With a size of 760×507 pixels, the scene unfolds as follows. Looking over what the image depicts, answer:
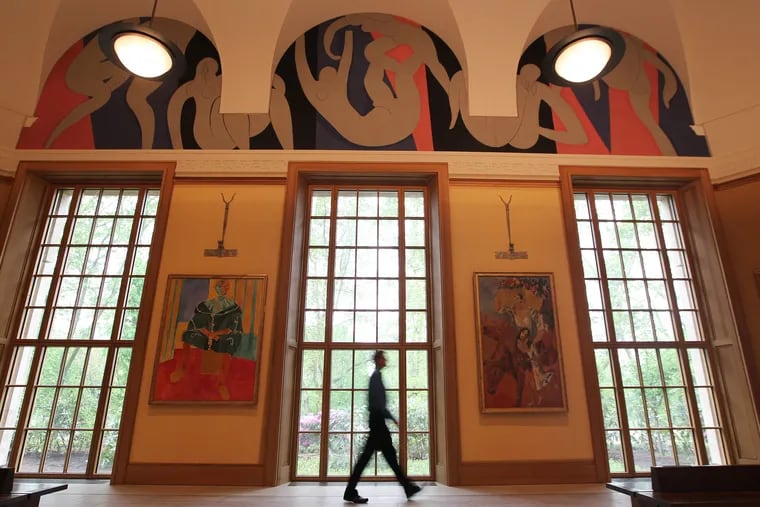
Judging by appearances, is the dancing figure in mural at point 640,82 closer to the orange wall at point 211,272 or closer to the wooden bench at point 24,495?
the orange wall at point 211,272

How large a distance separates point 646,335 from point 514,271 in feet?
7.32

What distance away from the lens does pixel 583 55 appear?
465cm

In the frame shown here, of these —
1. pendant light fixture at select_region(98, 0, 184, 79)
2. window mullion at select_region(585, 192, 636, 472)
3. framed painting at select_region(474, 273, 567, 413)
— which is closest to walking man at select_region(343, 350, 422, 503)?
framed painting at select_region(474, 273, 567, 413)

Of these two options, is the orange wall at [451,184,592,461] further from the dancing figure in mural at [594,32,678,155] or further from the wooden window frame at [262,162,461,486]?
the dancing figure in mural at [594,32,678,155]

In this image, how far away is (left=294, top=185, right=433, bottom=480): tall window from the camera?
6.01 metres

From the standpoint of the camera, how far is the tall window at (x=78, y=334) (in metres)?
5.88

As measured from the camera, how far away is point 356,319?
655 centimetres

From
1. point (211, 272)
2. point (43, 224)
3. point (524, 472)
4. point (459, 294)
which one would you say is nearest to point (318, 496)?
point (524, 472)

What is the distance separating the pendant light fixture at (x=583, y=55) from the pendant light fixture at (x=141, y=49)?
3866 millimetres

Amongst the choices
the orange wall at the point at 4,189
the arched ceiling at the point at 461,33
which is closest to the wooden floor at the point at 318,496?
the orange wall at the point at 4,189

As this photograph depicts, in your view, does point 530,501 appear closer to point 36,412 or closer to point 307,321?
point 307,321

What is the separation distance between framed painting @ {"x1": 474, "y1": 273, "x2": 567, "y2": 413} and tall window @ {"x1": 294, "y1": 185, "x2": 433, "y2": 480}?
84 cm

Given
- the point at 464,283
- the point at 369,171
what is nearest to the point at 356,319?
the point at 464,283

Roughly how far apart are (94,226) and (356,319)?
4377 mm
